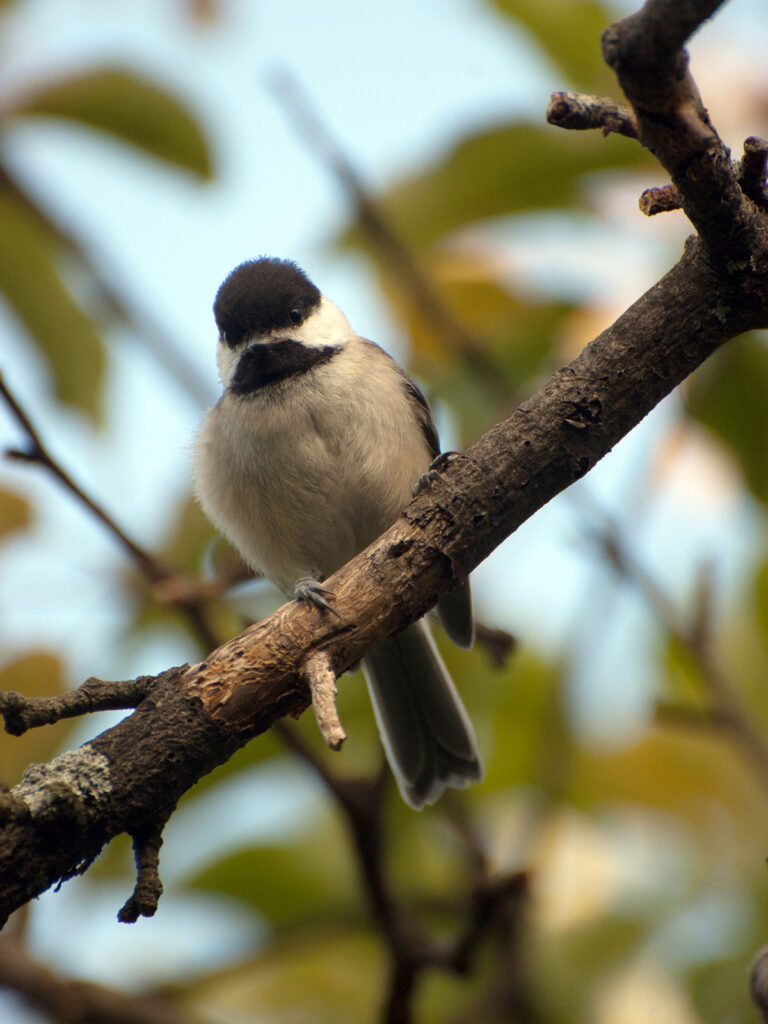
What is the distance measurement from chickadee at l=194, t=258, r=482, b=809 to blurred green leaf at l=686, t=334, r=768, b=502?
87 centimetres

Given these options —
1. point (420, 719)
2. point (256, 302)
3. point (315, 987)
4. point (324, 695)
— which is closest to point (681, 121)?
point (324, 695)

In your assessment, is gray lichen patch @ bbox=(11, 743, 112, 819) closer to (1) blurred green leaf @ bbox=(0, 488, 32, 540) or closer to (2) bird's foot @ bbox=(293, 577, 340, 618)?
(2) bird's foot @ bbox=(293, 577, 340, 618)

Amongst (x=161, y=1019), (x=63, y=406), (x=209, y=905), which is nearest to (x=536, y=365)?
(x=63, y=406)

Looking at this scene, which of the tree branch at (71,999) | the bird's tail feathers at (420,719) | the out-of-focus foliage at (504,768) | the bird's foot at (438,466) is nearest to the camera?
the bird's foot at (438,466)

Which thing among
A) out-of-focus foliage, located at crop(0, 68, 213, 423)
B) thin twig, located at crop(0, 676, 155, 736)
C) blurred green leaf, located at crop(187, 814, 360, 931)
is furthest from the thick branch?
blurred green leaf, located at crop(187, 814, 360, 931)

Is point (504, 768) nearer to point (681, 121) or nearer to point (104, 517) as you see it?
point (104, 517)

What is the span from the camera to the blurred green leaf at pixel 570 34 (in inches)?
115

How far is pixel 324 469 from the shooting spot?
9.95 feet

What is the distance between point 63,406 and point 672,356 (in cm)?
178

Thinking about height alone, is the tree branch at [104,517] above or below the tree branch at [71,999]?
above

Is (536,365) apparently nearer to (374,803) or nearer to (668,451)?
(668,451)

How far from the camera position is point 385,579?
5.78 ft

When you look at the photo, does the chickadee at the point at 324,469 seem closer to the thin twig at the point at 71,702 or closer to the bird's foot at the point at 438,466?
the bird's foot at the point at 438,466

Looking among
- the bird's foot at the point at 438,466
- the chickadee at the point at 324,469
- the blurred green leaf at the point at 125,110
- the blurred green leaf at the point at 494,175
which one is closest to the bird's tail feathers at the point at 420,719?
the chickadee at the point at 324,469
